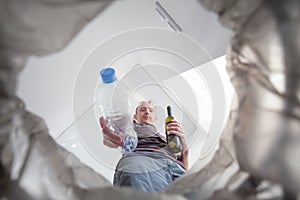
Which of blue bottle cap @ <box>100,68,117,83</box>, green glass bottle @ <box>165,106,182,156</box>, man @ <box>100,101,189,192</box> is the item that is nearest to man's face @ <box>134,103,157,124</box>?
man @ <box>100,101,189,192</box>

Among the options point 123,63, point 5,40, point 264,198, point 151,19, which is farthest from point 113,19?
point 264,198

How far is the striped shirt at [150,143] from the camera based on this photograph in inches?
52.2

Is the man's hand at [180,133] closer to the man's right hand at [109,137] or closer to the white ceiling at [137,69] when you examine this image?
the white ceiling at [137,69]

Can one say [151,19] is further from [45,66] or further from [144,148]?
[144,148]

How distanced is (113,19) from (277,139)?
1.96 feet

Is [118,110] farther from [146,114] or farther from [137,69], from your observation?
[137,69]

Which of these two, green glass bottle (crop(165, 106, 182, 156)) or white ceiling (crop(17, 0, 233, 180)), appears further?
green glass bottle (crop(165, 106, 182, 156))

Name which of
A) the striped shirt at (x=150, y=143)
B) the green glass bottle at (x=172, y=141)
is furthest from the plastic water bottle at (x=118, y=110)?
the green glass bottle at (x=172, y=141)

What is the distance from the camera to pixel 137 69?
3.84 feet

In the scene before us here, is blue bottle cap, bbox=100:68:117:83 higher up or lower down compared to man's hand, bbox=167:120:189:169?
higher up

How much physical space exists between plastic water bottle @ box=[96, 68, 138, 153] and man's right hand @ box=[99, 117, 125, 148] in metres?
0.03

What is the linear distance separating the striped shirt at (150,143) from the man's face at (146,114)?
2cm

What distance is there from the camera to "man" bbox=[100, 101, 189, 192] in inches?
43.4

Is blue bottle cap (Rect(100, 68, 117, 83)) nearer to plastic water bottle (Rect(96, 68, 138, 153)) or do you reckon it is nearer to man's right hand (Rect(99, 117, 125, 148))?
plastic water bottle (Rect(96, 68, 138, 153))
